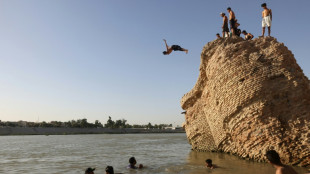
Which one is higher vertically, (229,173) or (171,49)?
(171,49)

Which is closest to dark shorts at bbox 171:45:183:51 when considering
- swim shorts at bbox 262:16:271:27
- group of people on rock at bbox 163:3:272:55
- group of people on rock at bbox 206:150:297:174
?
group of people on rock at bbox 163:3:272:55

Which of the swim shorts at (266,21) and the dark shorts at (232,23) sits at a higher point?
the dark shorts at (232,23)

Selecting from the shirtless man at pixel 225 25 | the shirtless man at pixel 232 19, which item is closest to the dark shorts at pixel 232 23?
the shirtless man at pixel 232 19

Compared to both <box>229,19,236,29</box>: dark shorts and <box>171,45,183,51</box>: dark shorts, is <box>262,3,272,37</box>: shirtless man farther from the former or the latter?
<box>171,45,183,51</box>: dark shorts

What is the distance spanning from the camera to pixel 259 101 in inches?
459

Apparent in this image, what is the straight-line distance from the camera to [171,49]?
15531mm

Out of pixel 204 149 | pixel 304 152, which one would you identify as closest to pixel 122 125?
pixel 204 149

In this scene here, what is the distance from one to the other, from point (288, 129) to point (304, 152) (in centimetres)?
119

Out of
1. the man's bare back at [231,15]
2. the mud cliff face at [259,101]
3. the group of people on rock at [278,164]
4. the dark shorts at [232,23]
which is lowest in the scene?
the group of people on rock at [278,164]

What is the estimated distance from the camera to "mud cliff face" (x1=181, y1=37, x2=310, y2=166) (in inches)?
419

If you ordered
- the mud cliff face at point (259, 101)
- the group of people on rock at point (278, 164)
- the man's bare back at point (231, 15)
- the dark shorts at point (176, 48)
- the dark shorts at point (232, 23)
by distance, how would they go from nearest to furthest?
the group of people on rock at point (278, 164)
the mud cliff face at point (259, 101)
the dark shorts at point (176, 48)
the man's bare back at point (231, 15)
the dark shorts at point (232, 23)

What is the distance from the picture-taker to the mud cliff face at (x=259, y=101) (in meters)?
10.6

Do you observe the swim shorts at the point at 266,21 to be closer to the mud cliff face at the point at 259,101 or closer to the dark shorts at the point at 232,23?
the mud cliff face at the point at 259,101

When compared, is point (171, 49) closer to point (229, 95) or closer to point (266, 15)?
point (229, 95)
